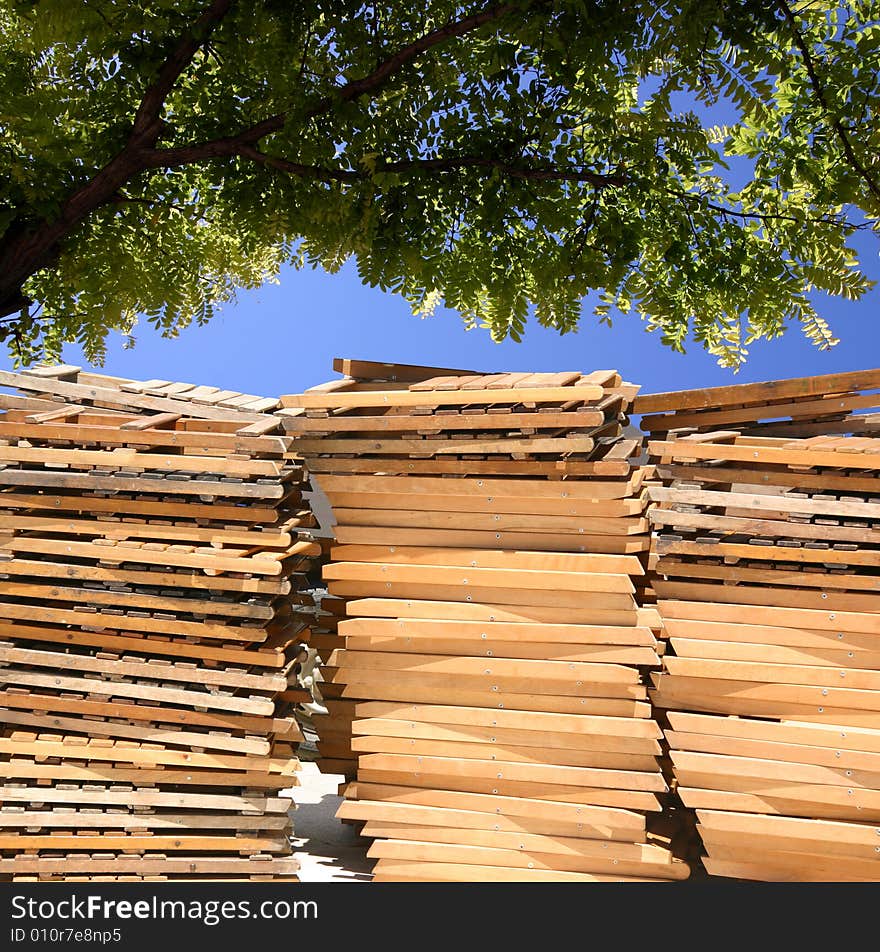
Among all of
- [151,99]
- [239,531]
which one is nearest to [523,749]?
[239,531]

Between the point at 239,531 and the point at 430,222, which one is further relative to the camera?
the point at 430,222

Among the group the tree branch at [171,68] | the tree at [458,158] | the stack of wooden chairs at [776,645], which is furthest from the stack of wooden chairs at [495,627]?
the tree branch at [171,68]

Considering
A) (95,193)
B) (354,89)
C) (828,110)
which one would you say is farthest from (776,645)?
(95,193)

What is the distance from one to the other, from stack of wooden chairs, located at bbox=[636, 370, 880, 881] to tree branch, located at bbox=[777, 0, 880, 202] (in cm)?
161

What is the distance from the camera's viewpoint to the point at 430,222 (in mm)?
8188

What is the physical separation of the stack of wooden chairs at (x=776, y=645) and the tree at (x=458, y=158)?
2.19 metres

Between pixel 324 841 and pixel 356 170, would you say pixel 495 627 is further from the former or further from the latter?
pixel 356 170

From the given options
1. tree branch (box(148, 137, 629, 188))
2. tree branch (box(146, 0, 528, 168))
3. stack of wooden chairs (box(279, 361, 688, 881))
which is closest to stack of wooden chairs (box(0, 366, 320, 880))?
stack of wooden chairs (box(279, 361, 688, 881))

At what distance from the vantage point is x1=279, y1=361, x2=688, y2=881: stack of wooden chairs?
19.6 ft

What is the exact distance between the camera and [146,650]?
6.35 m
